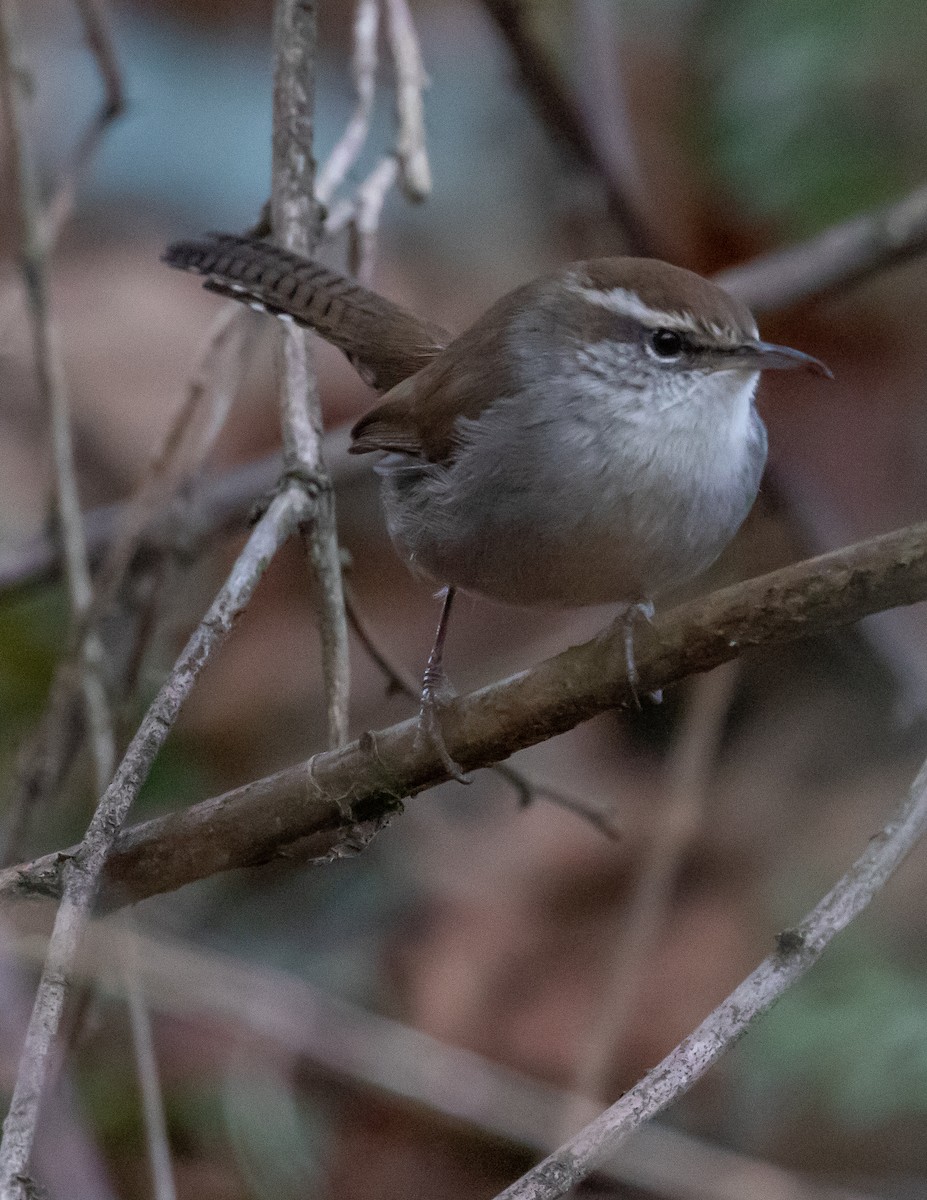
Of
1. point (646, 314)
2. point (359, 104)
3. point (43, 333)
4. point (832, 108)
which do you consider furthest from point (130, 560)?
point (832, 108)

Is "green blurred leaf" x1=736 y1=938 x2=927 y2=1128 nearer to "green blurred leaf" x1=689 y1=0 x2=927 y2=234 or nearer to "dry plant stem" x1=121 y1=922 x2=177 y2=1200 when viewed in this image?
"dry plant stem" x1=121 y1=922 x2=177 y2=1200

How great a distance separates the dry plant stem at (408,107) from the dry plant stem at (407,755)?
1952mm

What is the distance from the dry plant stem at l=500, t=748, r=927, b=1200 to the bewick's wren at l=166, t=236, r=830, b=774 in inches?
31.6

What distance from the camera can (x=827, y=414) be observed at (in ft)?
19.4

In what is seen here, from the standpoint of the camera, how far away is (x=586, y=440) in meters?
2.84

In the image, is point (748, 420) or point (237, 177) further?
point (237, 177)

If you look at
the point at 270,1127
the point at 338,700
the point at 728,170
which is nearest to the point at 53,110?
the point at 728,170

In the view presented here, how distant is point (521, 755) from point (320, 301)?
2.47 metres

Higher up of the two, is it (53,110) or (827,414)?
(53,110)

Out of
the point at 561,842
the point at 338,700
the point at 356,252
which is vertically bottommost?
the point at 338,700

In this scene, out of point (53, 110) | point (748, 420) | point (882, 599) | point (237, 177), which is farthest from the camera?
point (53, 110)

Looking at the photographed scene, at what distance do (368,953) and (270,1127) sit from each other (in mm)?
820

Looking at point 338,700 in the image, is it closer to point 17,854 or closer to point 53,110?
point 17,854

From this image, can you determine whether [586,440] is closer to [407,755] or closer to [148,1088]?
[407,755]
